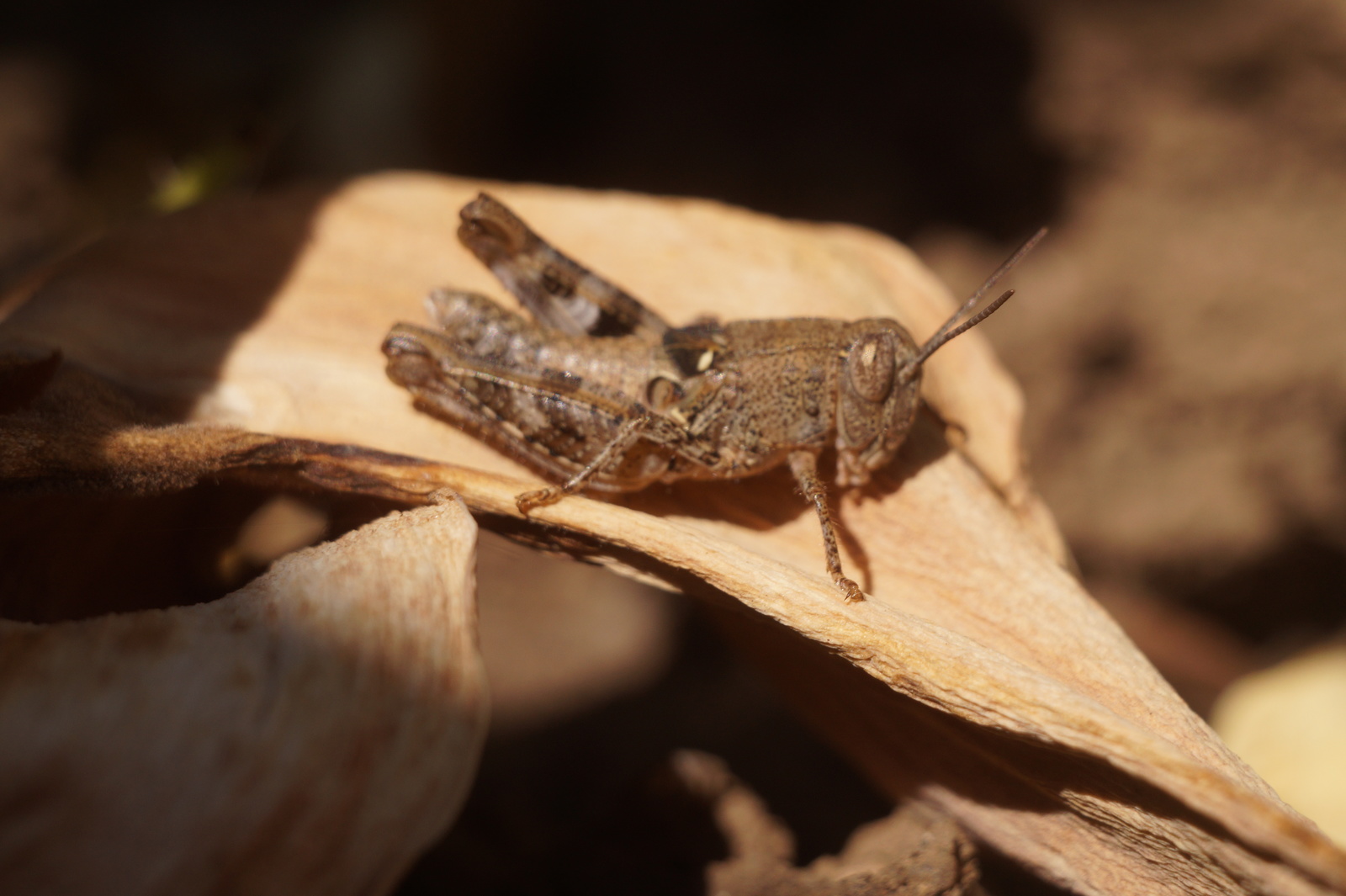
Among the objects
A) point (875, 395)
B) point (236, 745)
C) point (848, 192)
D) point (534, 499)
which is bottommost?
point (236, 745)

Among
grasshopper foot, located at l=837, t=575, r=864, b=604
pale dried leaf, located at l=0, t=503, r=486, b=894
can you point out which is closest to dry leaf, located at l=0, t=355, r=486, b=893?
pale dried leaf, located at l=0, t=503, r=486, b=894

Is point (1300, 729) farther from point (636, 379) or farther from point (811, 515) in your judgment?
point (636, 379)

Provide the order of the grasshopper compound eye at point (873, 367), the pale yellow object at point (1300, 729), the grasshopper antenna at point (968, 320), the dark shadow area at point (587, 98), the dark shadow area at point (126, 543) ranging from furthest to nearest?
the dark shadow area at point (587, 98) < the pale yellow object at point (1300, 729) < the grasshopper compound eye at point (873, 367) < the grasshopper antenna at point (968, 320) < the dark shadow area at point (126, 543)

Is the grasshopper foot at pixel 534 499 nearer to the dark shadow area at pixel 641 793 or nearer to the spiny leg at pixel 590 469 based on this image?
the spiny leg at pixel 590 469

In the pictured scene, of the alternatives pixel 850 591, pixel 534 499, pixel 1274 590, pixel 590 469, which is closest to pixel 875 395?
pixel 850 591

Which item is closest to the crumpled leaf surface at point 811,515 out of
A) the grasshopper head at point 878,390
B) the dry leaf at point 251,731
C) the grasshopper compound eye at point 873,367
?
the grasshopper head at point 878,390

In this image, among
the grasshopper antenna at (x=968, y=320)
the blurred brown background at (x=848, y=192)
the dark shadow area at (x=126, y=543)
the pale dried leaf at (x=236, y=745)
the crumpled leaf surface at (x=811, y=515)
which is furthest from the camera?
the blurred brown background at (x=848, y=192)

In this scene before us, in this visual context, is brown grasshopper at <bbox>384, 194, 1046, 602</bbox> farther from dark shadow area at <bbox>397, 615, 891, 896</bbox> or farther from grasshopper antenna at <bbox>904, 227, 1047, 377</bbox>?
dark shadow area at <bbox>397, 615, 891, 896</bbox>
